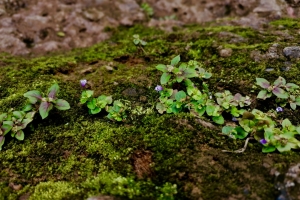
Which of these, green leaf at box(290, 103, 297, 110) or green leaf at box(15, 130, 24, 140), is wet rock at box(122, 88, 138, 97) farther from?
green leaf at box(290, 103, 297, 110)

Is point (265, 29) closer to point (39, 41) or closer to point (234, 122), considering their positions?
point (234, 122)

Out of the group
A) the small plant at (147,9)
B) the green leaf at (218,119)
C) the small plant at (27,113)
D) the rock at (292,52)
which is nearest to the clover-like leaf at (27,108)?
the small plant at (27,113)

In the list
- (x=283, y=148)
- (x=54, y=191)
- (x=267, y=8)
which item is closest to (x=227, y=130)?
(x=283, y=148)

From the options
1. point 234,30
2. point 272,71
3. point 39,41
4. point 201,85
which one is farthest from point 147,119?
point 39,41

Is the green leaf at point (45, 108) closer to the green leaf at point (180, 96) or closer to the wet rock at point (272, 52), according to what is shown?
the green leaf at point (180, 96)

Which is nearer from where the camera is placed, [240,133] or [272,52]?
[240,133]

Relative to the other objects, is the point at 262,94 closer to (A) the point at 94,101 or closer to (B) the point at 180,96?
(B) the point at 180,96
